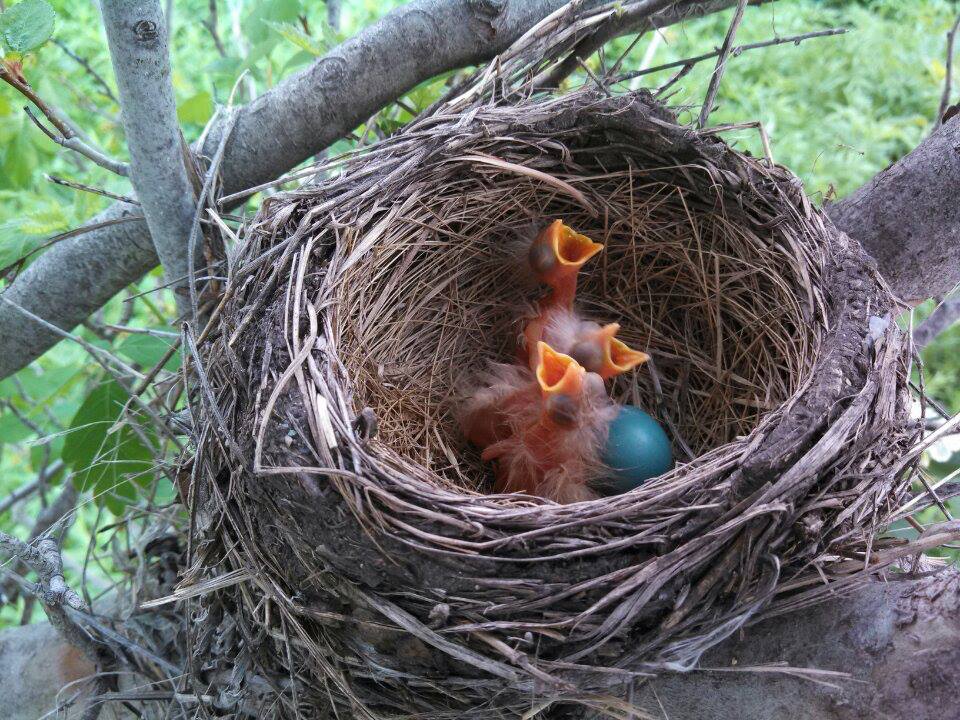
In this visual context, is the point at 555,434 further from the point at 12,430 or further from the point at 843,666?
the point at 12,430

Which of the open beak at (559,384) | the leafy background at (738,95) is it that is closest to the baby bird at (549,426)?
the open beak at (559,384)

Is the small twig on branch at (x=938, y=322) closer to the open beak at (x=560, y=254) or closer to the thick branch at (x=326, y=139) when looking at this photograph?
the thick branch at (x=326, y=139)

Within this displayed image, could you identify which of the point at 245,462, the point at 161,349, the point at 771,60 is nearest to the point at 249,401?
the point at 245,462

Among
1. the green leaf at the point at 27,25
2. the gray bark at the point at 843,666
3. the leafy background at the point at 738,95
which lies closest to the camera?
the gray bark at the point at 843,666

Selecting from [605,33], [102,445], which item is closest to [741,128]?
[605,33]

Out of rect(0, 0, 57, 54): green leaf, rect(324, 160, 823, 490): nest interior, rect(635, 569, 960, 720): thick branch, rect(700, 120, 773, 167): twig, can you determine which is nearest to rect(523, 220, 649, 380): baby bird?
rect(324, 160, 823, 490): nest interior

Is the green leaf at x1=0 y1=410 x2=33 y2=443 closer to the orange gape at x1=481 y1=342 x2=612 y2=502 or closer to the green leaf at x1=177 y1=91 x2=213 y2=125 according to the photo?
the green leaf at x1=177 y1=91 x2=213 y2=125
